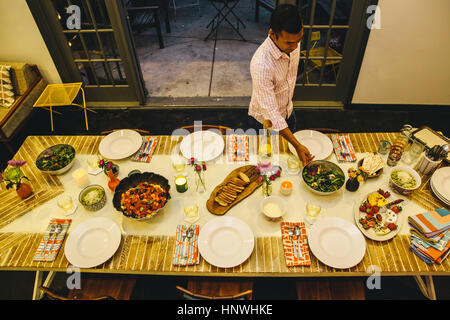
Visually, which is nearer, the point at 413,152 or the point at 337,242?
the point at 337,242

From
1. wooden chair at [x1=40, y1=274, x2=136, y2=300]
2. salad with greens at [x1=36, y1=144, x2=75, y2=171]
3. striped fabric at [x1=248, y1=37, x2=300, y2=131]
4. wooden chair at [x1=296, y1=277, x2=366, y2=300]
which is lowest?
wooden chair at [x1=40, y1=274, x2=136, y2=300]

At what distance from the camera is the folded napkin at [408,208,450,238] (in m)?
1.72

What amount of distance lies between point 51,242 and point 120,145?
89cm

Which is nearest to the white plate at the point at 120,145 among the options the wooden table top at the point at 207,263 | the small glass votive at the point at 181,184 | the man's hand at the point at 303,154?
the small glass votive at the point at 181,184

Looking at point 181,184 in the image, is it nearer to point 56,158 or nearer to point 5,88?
point 56,158

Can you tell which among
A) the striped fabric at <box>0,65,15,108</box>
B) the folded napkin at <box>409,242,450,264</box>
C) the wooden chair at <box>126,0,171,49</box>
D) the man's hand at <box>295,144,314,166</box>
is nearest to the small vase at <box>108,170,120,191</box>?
the man's hand at <box>295,144,314,166</box>

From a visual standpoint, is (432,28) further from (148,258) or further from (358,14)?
(148,258)

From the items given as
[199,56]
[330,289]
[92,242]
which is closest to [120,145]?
[92,242]

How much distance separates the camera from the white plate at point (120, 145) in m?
2.33

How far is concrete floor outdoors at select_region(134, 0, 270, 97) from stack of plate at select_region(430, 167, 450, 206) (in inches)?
111

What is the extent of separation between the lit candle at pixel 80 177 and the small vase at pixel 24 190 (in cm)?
31

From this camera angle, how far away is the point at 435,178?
6.57 feet

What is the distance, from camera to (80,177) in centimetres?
209

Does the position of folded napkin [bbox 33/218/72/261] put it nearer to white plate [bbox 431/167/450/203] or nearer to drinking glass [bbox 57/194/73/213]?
drinking glass [bbox 57/194/73/213]
